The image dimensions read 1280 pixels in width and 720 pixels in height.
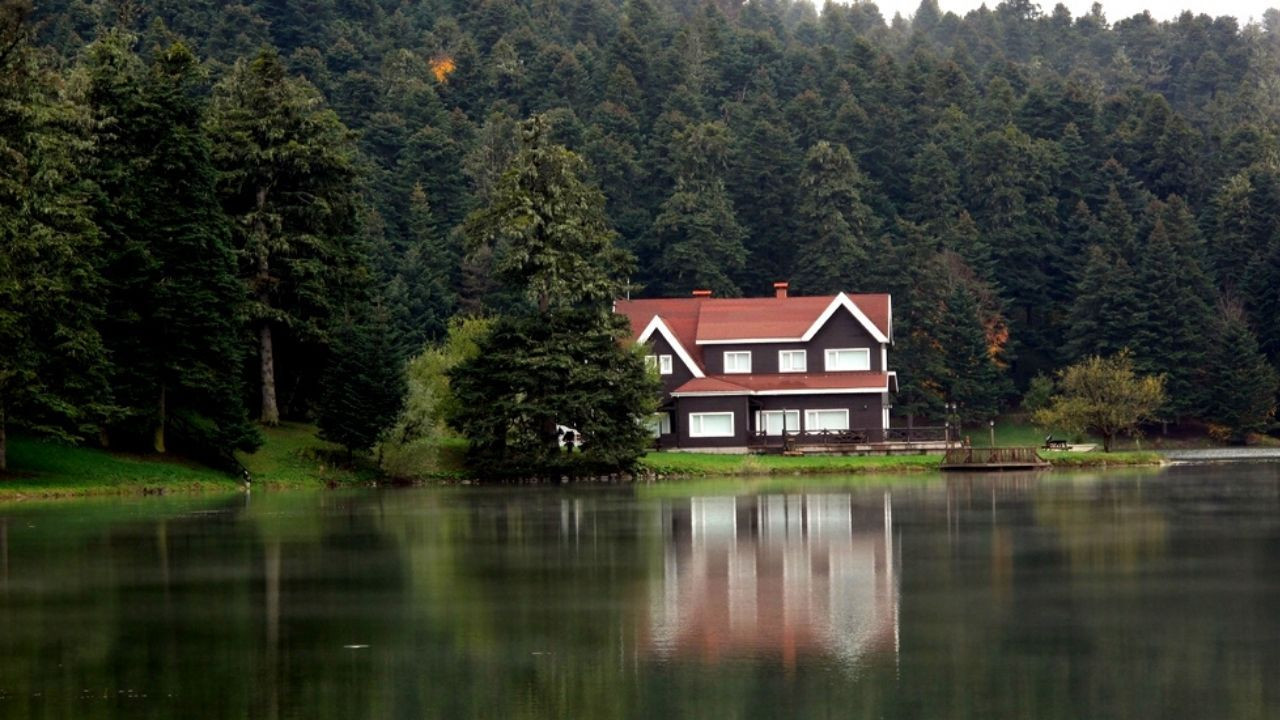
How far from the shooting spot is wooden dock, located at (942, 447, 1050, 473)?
62.0 m

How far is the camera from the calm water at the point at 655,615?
16.8 meters

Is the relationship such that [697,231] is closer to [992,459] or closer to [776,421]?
[776,421]

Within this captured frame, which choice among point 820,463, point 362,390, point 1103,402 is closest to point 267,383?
point 362,390

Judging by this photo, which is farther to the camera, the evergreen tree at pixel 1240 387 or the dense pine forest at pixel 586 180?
the evergreen tree at pixel 1240 387

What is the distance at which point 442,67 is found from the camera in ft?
495

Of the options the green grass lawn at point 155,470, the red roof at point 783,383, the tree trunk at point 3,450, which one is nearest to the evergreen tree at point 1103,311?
the red roof at point 783,383

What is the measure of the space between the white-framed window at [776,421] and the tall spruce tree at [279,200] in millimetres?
19262

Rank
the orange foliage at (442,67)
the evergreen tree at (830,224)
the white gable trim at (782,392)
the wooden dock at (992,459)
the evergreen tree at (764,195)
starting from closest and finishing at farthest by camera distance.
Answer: the wooden dock at (992,459), the white gable trim at (782,392), the evergreen tree at (830,224), the evergreen tree at (764,195), the orange foliage at (442,67)

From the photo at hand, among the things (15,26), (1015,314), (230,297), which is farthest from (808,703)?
(1015,314)

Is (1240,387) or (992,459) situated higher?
(1240,387)

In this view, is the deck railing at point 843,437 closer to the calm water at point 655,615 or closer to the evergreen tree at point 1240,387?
the evergreen tree at point 1240,387

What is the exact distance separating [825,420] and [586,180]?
46.8 m

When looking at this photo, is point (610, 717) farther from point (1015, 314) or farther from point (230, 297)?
point (1015, 314)

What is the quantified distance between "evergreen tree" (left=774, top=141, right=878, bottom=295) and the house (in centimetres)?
2932
